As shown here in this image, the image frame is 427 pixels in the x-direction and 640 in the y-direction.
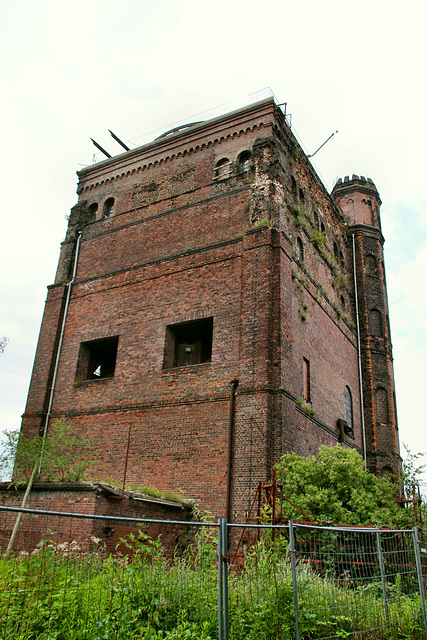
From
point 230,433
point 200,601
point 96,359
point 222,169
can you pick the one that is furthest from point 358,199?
point 200,601

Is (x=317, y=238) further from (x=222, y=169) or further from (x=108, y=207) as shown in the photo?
(x=108, y=207)

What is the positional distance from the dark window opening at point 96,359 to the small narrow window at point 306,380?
19.5 feet

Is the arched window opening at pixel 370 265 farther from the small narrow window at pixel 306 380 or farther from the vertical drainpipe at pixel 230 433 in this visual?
the vertical drainpipe at pixel 230 433

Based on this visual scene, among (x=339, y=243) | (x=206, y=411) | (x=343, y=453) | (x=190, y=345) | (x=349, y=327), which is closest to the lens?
(x=343, y=453)

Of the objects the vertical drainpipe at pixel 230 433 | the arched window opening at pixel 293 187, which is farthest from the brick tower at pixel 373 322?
the vertical drainpipe at pixel 230 433

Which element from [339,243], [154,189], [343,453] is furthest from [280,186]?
[343,453]

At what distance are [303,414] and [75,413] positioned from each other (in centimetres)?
700

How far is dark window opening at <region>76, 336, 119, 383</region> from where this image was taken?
17.1 meters

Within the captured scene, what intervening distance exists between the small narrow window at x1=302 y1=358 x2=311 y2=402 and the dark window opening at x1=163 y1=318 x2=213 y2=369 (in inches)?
110

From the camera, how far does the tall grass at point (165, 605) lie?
486 cm

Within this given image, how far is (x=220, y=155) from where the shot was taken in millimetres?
17812

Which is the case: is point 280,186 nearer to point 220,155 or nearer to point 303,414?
point 220,155

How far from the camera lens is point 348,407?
19.0 meters

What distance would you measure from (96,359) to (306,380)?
7.32m
